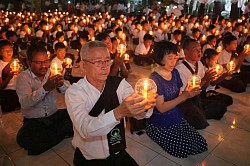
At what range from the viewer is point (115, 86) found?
211cm

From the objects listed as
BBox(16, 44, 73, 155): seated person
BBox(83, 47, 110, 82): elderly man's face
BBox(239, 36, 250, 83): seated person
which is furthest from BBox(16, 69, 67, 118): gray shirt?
BBox(239, 36, 250, 83): seated person

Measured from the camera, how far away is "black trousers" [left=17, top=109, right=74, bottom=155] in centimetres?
323

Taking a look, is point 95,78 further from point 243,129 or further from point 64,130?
point 243,129

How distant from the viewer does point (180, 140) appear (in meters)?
3.08

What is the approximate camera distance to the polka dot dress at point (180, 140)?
10.1ft

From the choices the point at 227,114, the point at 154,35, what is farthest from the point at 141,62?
the point at 227,114

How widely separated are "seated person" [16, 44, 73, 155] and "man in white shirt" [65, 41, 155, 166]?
1178 millimetres

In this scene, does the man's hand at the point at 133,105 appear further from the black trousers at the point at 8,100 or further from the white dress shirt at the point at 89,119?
the black trousers at the point at 8,100

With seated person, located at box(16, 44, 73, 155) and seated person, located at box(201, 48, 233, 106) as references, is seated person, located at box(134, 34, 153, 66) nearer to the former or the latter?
seated person, located at box(201, 48, 233, 106)

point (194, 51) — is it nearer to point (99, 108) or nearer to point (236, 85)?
point (99, 108)

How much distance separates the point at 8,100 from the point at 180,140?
11.7ft

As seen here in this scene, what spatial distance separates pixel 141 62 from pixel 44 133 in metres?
5.36

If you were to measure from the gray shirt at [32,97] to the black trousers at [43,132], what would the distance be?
0.11 metres

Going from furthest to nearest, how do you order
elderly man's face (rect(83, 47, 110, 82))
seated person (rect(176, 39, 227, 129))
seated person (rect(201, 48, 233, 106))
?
seated person (rect(201, 48, 233, 106)) < seated person (rect(176, 39, 227, 129)) < elderly man's face (rect(83, 47, 110, 82))
